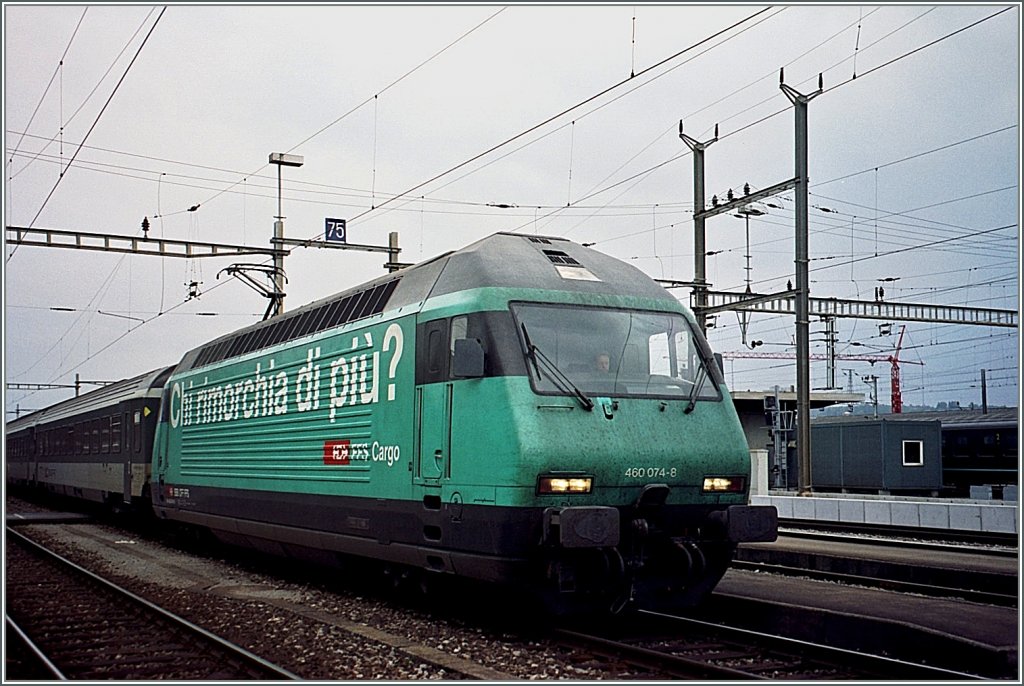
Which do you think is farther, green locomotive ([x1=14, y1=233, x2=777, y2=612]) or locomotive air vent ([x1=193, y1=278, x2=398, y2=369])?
locomotive air vent ([x1=193, y1=278, x2=398, y2=369])

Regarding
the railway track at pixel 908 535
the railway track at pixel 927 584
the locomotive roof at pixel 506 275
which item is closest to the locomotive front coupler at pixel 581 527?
the locomotive roof at pixel 506 275

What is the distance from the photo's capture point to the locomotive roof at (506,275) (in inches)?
389

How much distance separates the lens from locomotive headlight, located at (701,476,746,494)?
969cm

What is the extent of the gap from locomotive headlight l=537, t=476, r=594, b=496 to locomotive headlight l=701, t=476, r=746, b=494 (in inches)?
52.0

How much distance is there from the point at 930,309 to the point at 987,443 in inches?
456

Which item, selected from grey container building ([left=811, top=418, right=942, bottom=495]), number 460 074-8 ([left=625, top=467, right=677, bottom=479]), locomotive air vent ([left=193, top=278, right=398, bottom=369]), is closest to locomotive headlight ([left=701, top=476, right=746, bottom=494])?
number 460 074-8 ([left=625, top=467, right=677, bottom=479])

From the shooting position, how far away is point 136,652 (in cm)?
920

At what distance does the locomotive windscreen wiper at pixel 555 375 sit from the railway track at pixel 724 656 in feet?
6.54

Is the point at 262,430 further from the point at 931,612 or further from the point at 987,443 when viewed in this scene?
the point at 987,443

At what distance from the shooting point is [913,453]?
103 feet

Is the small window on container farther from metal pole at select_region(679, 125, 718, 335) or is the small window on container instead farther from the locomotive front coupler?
the locomotive front coupler

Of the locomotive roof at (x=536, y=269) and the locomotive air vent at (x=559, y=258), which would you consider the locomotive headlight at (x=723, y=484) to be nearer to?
the locomotive roof at (x=536, y=269)

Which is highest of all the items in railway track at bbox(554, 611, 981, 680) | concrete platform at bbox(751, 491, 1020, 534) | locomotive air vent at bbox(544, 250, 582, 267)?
locomotive air vent at bbox(544, 250, 582, 267)

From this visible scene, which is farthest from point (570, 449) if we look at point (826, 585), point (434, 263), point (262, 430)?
point (262, 430)
